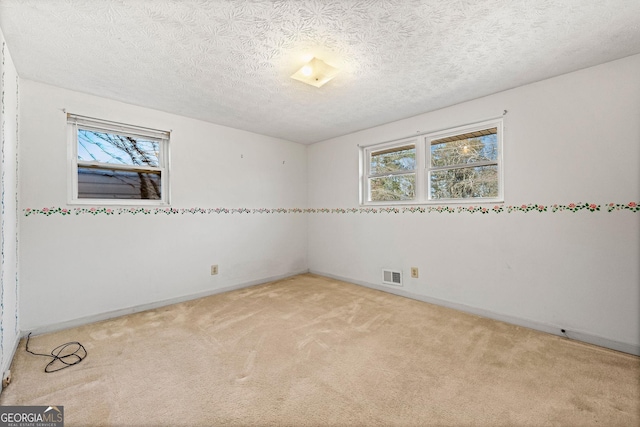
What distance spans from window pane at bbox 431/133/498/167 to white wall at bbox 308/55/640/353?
0.66ft

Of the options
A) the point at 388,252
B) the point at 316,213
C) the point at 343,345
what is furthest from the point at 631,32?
the point at 316,213

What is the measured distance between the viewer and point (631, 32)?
1.79m

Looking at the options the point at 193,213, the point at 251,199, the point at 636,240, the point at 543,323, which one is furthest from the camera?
the point at 251,199

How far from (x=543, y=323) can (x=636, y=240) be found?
3.17 ft

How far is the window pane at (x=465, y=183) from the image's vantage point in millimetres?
2877

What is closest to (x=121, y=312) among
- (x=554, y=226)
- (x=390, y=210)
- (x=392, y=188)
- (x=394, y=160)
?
(x=390, y=210)

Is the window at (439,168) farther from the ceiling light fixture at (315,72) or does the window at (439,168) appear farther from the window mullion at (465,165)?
the ceiling light fixture at (315,72)

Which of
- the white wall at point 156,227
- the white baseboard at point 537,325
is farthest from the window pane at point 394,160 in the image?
the white baseboard at point 537,325

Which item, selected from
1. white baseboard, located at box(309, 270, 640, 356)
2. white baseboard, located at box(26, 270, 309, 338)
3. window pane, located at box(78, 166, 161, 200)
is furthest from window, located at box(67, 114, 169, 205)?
white baseboard, located at box(309, 270, 640, 356)

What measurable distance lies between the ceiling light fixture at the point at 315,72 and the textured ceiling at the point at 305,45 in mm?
54

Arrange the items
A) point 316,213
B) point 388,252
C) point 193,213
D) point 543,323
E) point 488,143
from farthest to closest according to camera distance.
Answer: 1. point 316,213
2. point 388,252
3. point 193,213
4. point 488,143
5. point 543,323

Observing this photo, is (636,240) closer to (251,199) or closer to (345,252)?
(345,252)

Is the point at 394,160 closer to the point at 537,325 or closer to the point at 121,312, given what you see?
the point at 537,325
